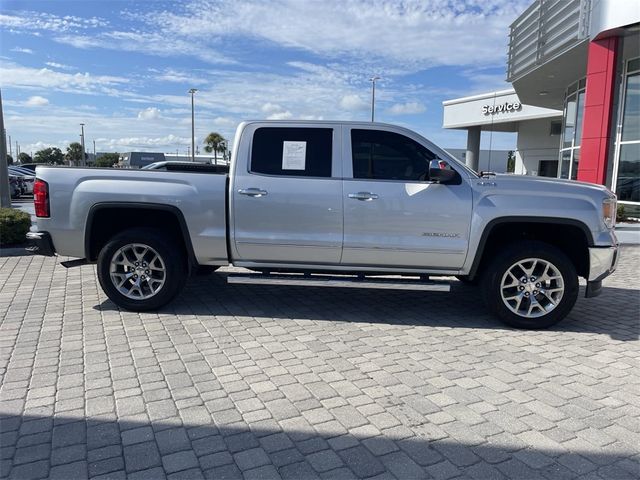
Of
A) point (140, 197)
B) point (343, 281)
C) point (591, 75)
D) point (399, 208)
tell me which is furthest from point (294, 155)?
point (591, 75)

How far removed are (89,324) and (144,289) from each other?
67cm

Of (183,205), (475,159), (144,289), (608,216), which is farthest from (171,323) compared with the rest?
(475,159)

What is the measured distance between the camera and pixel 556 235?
213 inches

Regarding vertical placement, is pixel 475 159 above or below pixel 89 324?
above

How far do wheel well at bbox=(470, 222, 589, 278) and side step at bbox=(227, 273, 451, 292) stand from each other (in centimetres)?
48

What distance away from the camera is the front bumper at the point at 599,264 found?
501 centimetres

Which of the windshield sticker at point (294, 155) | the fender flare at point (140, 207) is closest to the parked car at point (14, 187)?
the fender flare at point (140, 207)

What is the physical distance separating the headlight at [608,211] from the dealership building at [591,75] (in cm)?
870

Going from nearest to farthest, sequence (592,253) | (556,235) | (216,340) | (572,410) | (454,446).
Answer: (454,446) < (572,410) < (216,340) < (592,253) < (556,235)

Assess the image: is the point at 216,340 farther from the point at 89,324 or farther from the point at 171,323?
the point at 89,324

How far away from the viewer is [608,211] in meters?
5.09

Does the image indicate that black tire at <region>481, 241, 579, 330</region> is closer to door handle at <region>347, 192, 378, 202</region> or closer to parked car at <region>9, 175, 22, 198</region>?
door handle at <region>347, 192, 378, 202</region>

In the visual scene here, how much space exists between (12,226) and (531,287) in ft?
27.4

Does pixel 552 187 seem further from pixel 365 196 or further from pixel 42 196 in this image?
pixel 42 196
